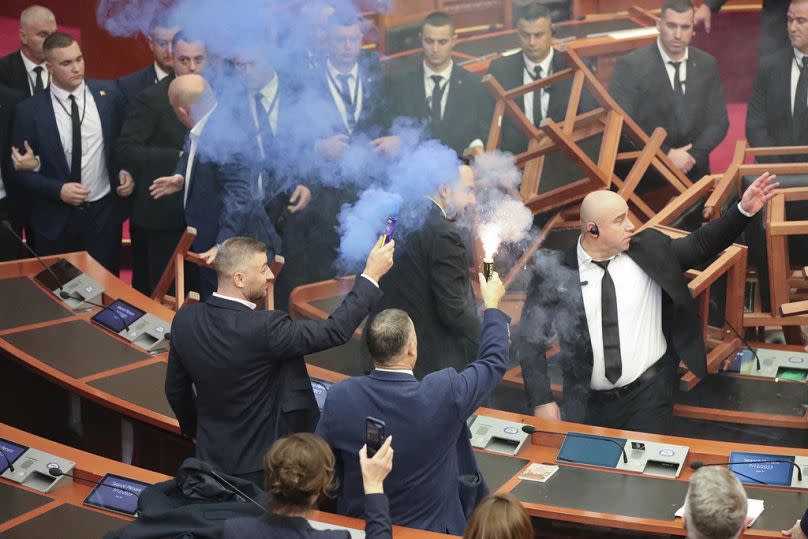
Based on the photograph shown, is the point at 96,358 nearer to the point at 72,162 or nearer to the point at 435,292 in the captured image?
the point at 435,292

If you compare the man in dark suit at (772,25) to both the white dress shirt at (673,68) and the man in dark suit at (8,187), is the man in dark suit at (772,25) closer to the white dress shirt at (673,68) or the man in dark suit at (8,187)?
the white dress shirt at (673,68)

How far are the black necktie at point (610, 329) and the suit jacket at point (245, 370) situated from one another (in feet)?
3.79

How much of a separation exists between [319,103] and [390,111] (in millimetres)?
583

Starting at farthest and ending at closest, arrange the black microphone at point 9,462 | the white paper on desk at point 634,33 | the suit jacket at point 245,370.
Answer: the white paper on desk at point 634,33, the black microphone at point 9,462, the suit jacket at point 245,370

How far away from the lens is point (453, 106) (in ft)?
22.9

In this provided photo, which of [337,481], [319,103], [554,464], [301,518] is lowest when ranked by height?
[554,464]

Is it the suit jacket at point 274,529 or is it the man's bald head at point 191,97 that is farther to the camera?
the man's bald head at point 191,97

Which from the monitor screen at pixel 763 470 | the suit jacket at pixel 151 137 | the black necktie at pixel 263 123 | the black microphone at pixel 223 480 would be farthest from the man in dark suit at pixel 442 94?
the black microphone at pixel 223 480

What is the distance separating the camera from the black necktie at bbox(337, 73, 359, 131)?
20.7 ft

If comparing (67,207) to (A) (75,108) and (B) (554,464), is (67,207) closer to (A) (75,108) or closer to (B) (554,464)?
(A) (75,108)

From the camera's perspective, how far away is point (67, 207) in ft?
22.6

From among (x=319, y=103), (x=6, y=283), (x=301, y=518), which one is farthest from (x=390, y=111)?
(x=301, y=518)

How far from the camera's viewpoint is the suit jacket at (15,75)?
23.4 feet

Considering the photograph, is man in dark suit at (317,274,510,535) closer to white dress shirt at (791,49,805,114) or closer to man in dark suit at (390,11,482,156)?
man in dark suit at (390,11,482,156)
